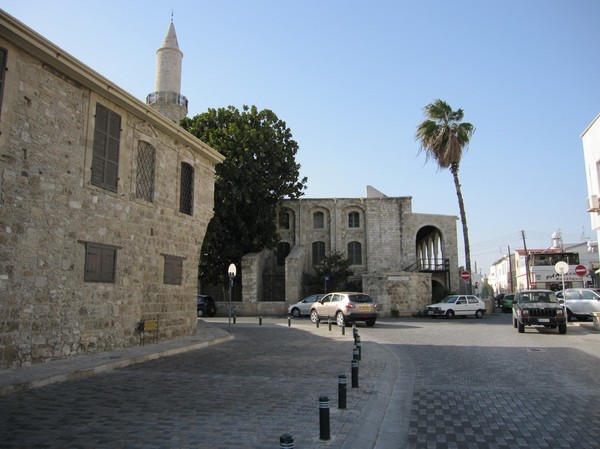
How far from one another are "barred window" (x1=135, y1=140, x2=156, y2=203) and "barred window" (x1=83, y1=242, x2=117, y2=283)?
6.89 ft

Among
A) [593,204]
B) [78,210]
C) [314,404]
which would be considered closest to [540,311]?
[593,204]

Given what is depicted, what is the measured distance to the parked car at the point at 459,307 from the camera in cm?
2909

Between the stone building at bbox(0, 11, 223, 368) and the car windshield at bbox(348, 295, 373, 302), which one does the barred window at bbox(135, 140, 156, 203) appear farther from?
the car windshield at bbox(348, 295, 373, 302)

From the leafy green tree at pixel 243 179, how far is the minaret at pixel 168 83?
2429mm

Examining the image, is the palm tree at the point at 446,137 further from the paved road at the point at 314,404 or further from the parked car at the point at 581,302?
the paved road at the point at 314,404

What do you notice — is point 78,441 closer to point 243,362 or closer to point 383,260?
point 243,362

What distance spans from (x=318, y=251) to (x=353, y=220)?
4.25 metres

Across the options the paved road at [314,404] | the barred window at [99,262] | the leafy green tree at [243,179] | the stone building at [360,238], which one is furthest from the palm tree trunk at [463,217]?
the barred window at [99,262]

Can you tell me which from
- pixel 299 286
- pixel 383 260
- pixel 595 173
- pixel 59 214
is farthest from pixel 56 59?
pixel 383 260

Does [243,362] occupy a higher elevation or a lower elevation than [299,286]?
lower

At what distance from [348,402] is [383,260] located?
34.9 m

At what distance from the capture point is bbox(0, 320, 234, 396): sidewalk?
26.1 feet

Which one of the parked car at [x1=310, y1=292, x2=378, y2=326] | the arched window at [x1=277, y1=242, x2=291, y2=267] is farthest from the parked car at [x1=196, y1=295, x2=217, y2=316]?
the arched window at [x1=277, y1=242, x2=291, y2=267]

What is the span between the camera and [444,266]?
40.8 meters
